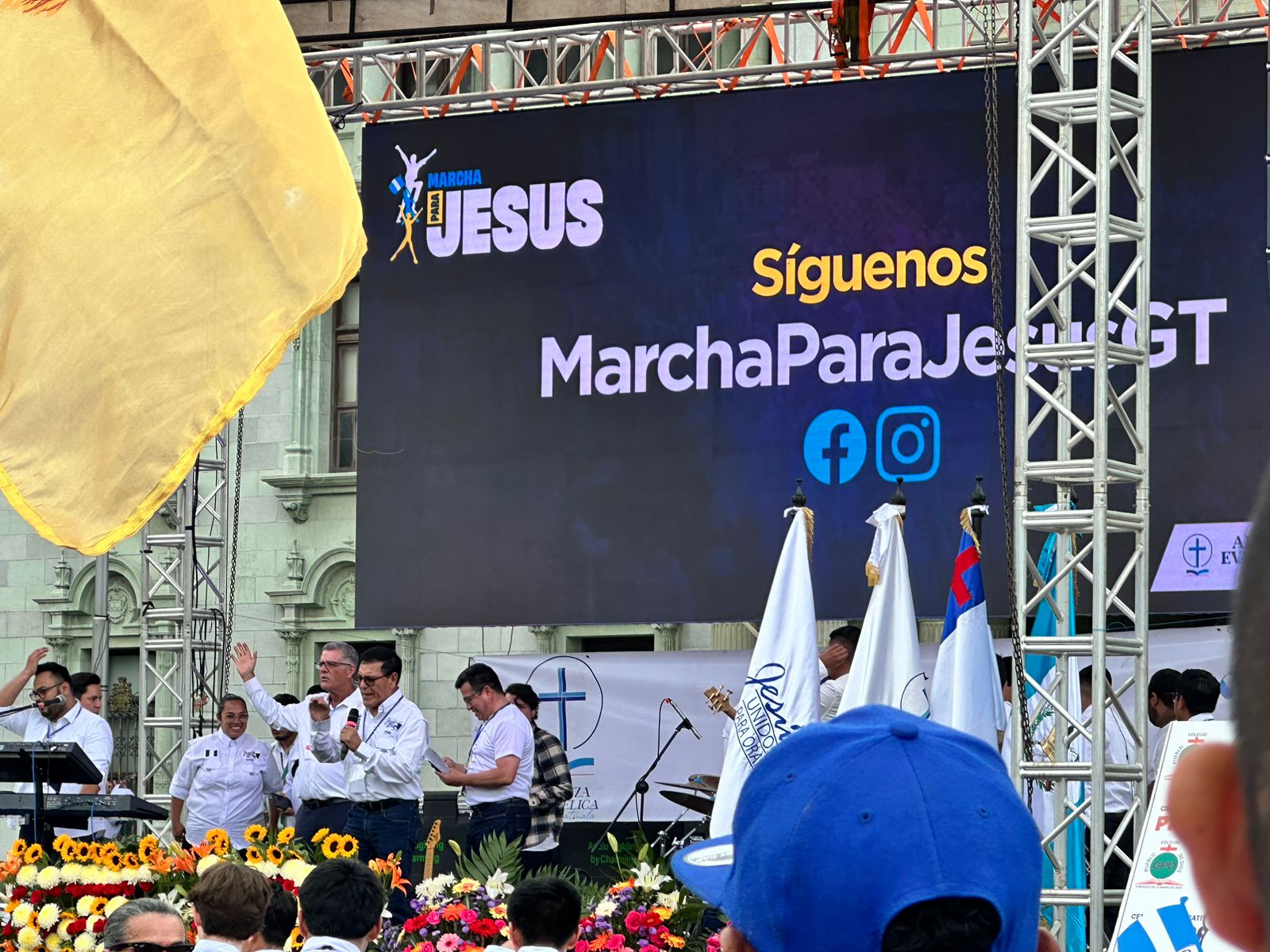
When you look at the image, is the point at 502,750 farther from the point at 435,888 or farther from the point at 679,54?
the point at 679,54

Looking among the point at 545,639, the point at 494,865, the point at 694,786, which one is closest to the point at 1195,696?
the point at 494,865

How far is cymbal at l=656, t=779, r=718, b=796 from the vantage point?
11781mm

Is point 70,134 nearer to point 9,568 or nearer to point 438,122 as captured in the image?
point 438,122

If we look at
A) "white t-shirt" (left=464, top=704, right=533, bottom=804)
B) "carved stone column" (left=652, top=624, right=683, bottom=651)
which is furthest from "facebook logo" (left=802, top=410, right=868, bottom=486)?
"carved stone column" (left=652, top=624, right=683, bottom=651)

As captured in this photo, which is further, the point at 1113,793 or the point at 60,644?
the point at 60,644

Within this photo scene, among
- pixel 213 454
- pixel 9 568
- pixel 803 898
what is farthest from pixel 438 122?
pixel 9 568

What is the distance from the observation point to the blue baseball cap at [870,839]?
4.27 ft

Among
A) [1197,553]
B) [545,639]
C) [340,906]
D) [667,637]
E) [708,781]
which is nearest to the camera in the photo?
[340,906]

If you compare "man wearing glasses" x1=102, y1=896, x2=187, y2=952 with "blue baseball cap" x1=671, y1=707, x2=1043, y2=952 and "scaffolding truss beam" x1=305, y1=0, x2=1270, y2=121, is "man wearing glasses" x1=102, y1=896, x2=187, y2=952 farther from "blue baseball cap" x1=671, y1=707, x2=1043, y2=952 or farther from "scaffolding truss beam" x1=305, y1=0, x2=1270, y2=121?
"scaffolding truss beam" x1=305, y1=0, x2=1270, y2=121

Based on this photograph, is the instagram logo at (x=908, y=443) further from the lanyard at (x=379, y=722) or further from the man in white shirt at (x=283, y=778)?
the man in white shirt at (x=283, y=778)

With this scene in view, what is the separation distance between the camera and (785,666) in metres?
9.23

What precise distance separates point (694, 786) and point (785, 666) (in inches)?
132

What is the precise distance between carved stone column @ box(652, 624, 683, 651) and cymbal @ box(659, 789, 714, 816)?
7020mm

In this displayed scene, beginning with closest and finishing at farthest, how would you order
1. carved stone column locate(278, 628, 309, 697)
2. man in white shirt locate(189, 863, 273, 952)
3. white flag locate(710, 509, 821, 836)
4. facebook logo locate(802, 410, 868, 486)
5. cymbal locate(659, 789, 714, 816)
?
man in white shirt locate(189, 863, 273, 952)
white flag locate(710, 509, 821, 836)
facebook logo locate(802, 410, 868, 486)
cymbal locate(659, 789, 714, 816)
carved stone column locate(278, 628, 309, 697)
